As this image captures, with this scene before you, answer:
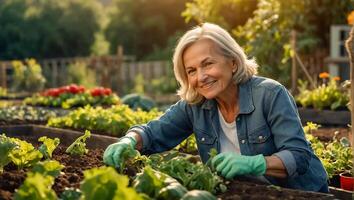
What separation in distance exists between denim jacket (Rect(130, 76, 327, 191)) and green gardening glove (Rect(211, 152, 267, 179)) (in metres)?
0.13

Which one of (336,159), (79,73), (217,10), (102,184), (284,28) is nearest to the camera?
(102,184)

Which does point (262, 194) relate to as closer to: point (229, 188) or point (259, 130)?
point (229, 188)

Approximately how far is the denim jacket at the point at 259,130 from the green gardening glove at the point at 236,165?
128mm

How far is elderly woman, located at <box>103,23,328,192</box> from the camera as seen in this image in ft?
10.5

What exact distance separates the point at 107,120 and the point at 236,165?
349 cm

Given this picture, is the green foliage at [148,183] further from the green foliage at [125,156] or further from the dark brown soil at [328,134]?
the dark brown soil at [328,134]

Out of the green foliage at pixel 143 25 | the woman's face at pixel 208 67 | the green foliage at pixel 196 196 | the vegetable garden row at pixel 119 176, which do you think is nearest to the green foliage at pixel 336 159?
the vegetable garden row at pixel 119 176

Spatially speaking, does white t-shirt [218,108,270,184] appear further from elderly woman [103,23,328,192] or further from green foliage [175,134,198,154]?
green foliage [175,134,198,154]

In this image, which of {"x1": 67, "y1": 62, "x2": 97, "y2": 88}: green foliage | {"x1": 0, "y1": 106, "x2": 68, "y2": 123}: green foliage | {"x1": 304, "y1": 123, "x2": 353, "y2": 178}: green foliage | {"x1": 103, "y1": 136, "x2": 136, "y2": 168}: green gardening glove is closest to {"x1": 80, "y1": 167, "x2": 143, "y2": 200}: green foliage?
{"x1": 103, "y1": 136, "x2": 136, "y2": 168}: green gardening glove

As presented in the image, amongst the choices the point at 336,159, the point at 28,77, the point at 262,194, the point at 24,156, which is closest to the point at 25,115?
the point at 336,159

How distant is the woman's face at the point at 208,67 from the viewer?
3355 mm

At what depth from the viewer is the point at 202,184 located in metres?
2.71

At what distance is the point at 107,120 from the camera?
20.9ft

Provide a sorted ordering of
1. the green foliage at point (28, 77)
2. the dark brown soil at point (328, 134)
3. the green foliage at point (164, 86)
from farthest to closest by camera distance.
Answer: the green foliage at point (164, 86) → the green foliage at point (28, 77) → the dark brown soil at point (328, 134)
